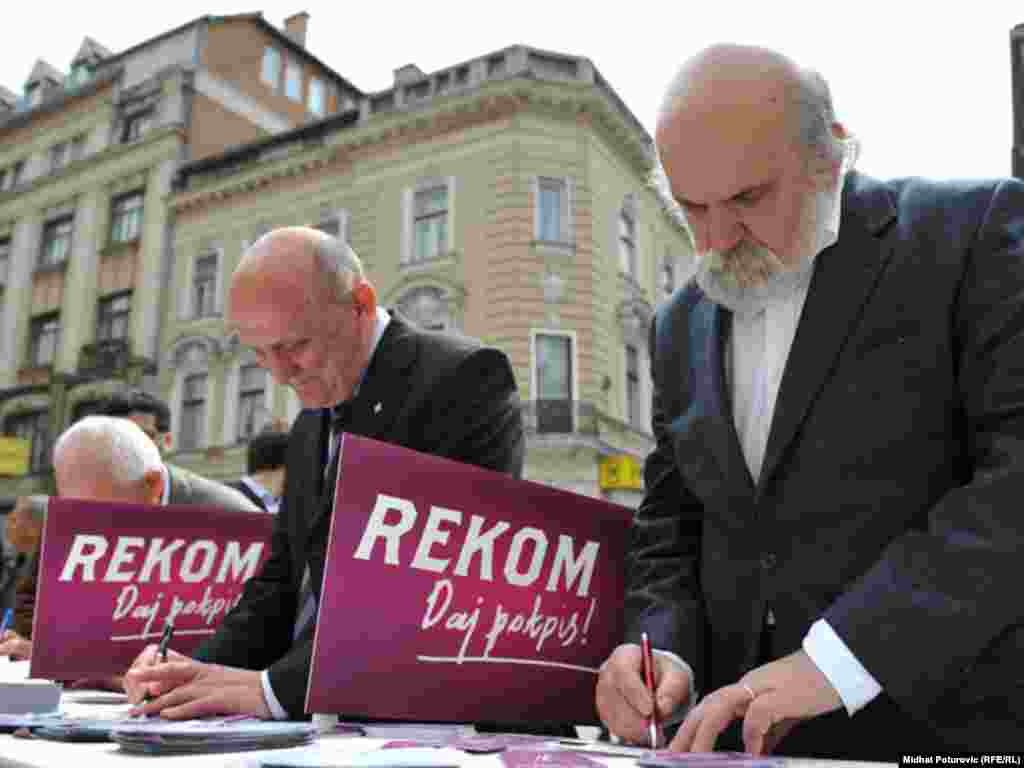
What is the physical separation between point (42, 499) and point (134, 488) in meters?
1.55

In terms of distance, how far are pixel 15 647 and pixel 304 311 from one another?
1.76m

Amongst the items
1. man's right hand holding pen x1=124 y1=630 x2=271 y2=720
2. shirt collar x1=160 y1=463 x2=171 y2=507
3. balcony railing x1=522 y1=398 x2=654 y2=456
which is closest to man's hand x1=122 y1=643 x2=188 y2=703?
man's right hand holding pen x1=124 y1=630 x2=271 y2=720

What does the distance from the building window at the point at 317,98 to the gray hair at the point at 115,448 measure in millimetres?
20864

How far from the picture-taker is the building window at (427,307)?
1509 cm

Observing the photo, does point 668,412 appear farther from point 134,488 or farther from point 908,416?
point 134,488

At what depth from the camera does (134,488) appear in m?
2.71

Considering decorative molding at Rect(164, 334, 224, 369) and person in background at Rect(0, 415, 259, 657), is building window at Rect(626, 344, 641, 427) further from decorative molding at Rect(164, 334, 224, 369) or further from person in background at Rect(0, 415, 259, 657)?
person in background at Rect(0, 415, 259, 657)

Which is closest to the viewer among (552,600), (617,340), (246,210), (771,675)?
(771,675)

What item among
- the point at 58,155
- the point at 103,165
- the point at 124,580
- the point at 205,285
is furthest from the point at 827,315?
the point at 58,155

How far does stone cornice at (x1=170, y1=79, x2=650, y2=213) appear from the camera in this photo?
1502 centimetres

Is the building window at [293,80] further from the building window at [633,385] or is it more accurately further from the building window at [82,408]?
the building window at [633,385]

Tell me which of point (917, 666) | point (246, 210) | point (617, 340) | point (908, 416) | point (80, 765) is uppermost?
point (246, 210)

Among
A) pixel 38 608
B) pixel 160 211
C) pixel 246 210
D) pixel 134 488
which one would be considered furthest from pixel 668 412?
pixel 160 211

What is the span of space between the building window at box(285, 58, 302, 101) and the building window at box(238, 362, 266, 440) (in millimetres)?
7738
